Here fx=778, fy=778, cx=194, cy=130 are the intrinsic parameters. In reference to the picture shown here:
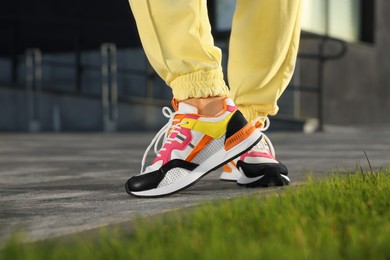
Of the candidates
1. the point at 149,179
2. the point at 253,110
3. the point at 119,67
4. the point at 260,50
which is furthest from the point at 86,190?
the point at 119,67

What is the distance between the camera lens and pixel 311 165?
3.80 meters

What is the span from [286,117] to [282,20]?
23.5ft

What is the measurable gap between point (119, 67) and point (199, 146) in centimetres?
921

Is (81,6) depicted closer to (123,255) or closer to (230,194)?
(230,194)

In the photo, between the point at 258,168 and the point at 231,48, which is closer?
the point at 258,168

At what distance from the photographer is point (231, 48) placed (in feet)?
9.53

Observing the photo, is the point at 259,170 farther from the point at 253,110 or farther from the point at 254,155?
the point at 253,110

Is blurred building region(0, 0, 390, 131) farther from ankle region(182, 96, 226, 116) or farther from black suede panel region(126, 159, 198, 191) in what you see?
black suede panel region(126, 159, 198, 191)

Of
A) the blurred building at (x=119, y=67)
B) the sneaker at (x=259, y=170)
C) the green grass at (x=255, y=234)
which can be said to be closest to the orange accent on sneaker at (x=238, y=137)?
the sneaker at (x=259, y=170)

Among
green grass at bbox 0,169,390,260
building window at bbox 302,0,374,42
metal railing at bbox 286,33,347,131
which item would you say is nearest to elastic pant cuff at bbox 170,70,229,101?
green grass at bbox 0,169,390,260

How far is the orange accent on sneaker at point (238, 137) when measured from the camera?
257 cm

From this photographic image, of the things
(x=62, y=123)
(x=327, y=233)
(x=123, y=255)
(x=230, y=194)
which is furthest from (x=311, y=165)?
(x=62, y=123)

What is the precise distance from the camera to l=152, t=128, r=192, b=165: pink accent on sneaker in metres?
2.49

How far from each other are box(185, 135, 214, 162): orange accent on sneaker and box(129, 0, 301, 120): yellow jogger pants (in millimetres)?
142
